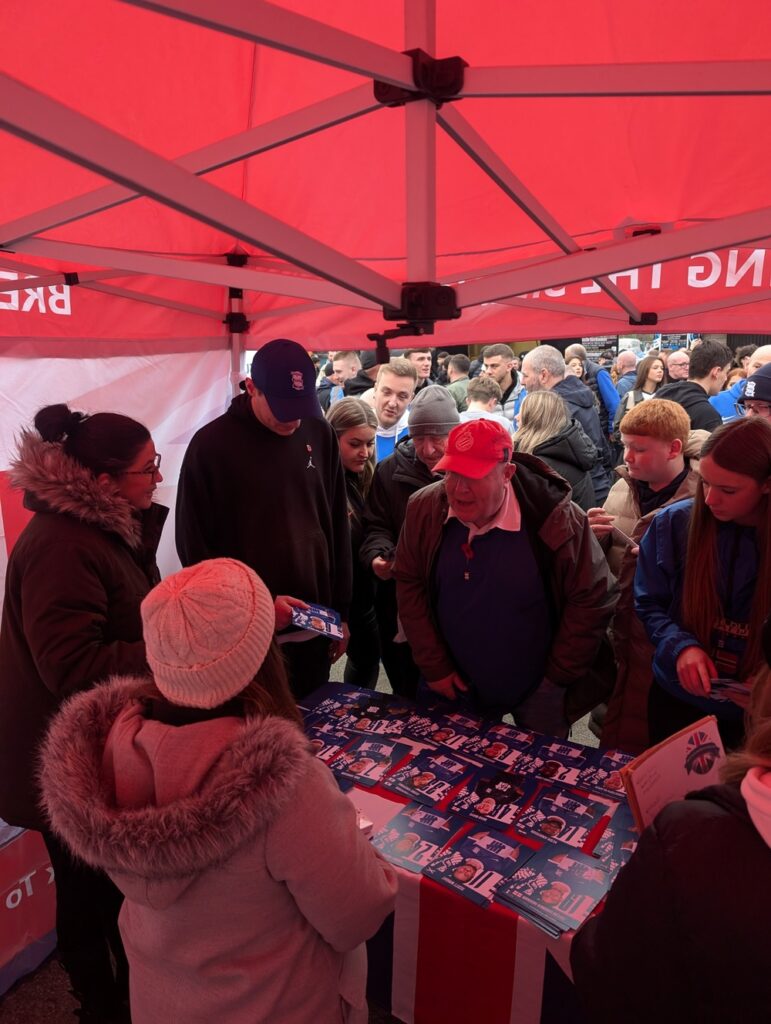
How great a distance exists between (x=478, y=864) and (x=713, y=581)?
3.56 ft

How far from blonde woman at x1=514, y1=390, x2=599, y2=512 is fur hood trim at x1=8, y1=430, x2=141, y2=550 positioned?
2496 mm

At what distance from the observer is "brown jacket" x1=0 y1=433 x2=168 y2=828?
1717mm

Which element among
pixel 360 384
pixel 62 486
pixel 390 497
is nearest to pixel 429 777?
pixel 62 486

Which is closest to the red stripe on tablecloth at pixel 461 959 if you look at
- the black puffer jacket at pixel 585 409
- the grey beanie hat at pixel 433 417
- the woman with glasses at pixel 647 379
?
the grey beanie hat at pixel 433 417

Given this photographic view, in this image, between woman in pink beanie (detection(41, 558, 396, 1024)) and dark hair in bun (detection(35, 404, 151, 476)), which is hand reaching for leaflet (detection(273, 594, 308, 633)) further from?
woman in pink beanie (detection(41, 558, 396, 1024))

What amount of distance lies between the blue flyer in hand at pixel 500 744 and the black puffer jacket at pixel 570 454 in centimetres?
191

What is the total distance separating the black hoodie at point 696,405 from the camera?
4242mm

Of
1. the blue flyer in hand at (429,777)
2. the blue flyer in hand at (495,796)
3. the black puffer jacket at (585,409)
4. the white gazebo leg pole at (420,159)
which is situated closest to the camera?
the white gazebo leg pole at (420,159)

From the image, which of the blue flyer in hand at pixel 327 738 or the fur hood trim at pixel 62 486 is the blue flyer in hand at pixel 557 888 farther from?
the fur hood trim at pixel 62 486

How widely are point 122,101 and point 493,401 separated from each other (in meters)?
3.10

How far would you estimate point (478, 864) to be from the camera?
160cm

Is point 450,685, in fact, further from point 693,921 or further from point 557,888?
point 693,921

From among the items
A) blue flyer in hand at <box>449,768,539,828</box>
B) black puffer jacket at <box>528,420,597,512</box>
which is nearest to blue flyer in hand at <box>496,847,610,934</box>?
blue flyer in hand at <box>449,768,539,828</box>

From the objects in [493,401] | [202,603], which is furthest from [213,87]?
[493,401]
